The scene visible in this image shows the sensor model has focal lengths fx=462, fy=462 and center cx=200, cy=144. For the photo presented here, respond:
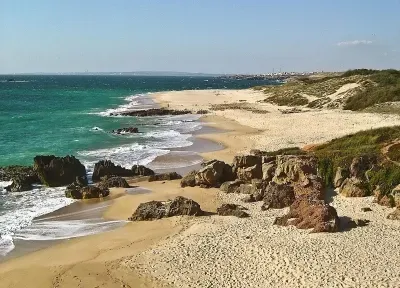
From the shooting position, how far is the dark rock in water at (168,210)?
2008 cm

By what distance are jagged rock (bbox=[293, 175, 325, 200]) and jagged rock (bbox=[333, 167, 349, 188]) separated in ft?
4.00

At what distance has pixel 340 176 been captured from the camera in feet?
72.3

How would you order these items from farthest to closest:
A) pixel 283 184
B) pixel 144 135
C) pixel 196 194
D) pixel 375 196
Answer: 1. pixel 144 135
2. pixel 196 194
3. pixel 283 184
4. pixel 375 196

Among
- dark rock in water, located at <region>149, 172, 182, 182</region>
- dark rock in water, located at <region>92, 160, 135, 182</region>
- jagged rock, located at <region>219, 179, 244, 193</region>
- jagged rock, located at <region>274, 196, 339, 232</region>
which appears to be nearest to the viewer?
jagged rock, located at <region>274, 196, 339, 232</region>

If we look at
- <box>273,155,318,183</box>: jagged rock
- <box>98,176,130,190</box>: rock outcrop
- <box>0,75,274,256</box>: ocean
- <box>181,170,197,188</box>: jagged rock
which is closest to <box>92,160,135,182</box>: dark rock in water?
<box>98,176,130,190</box>: rock outcrop

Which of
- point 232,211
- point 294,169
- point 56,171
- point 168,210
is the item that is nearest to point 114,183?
point 56,171

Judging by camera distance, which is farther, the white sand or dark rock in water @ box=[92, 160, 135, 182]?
dark rock in water @ box=[92, 160, 135, 182]

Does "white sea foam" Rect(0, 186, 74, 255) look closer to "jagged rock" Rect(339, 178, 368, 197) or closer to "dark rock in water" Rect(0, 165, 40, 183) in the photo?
"dark rock in water" Rect(0, 165, 40, 183)

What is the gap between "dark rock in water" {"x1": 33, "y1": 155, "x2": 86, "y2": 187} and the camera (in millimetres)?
26594

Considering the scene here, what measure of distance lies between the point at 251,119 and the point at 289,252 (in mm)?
38031

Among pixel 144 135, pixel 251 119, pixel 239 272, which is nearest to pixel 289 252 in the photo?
pixel 239 272

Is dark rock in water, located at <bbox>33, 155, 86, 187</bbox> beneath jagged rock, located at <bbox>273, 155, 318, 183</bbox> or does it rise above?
beneath

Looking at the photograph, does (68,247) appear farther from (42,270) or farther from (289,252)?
(289,252)

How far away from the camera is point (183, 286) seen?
13461 millimetres
